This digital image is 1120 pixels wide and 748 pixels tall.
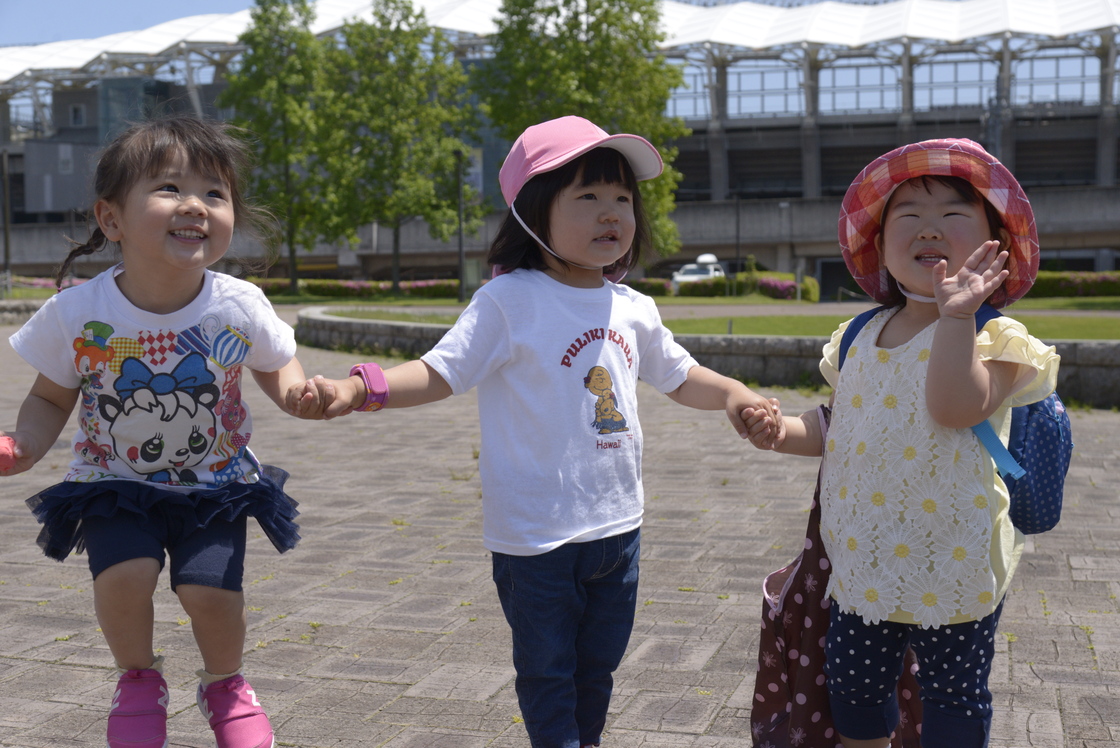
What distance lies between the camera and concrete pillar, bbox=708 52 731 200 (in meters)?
54.0

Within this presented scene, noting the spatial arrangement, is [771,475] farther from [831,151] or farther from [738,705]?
[831,151]

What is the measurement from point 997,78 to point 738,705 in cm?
5599

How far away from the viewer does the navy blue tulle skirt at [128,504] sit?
93.3 inches

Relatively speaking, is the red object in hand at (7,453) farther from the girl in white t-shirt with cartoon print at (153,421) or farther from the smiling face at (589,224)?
the smiling face at (589,224)

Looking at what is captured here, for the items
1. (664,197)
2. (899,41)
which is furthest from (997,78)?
(664,197)

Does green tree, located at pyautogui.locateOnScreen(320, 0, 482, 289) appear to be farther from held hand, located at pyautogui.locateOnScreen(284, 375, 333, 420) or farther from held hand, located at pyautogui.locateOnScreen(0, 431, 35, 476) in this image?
held hand, located at pyautogui.locateOnScreen(284, 375, 333, 420)

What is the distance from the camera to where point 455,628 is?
11.7 ft

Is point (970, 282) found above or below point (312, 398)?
above

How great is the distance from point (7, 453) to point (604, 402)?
132 centimetres

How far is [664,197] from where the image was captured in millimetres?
34062

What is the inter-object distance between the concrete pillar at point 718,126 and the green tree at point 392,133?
20.2m

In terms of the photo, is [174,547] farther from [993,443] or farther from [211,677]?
[993,443]

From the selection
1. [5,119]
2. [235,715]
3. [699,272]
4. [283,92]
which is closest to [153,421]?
[235,715]

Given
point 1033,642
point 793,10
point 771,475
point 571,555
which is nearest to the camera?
point 571,555
